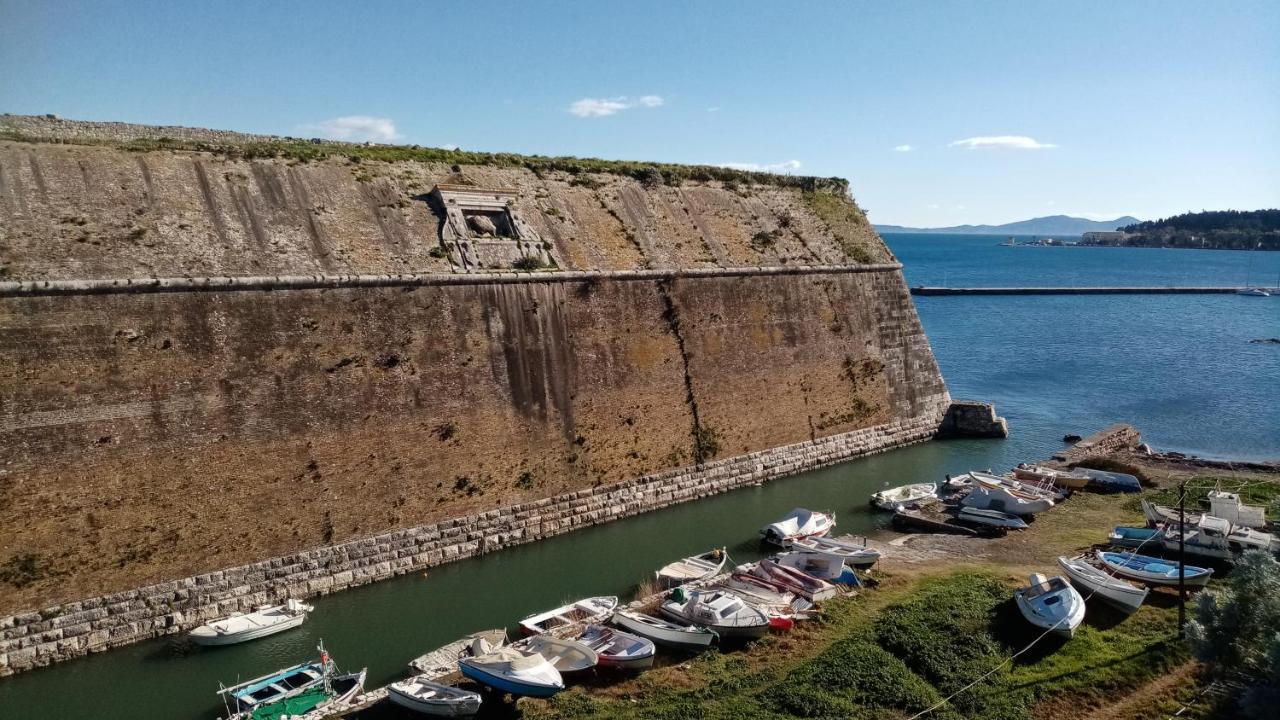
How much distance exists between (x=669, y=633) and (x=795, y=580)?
310 cm

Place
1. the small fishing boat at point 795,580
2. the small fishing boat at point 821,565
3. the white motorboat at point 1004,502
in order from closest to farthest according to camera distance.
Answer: the small fishing boat at point 795,580 < the small fishing boat at point 821,565 < the white motorboat at point 1004,502

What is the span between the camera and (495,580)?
15.8m

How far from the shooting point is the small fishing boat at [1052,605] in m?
12.1

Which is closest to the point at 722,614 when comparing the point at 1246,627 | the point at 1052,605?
the point at 1052,605

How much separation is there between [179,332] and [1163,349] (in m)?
50.1

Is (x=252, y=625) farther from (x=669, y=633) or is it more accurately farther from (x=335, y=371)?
(x=669, y=633)

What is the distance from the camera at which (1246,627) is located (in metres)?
9.55

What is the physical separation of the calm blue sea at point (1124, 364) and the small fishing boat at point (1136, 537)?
9.83 metres

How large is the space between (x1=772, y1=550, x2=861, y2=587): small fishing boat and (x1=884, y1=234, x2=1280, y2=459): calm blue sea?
14.0 metres

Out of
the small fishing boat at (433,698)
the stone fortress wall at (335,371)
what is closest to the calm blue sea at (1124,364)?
the stone fortress wall at (335,371)

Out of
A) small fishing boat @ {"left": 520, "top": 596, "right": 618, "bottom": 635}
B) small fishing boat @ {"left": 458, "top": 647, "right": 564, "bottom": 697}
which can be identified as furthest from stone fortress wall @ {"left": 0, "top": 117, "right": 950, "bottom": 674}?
small fishing boat @ {"left": 458, "top": 647, "right": 564, "bottom": 697}

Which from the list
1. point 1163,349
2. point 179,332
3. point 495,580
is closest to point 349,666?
point 495,580

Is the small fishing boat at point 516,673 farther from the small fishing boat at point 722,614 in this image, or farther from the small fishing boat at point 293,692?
the small fishing boat at point 722,614

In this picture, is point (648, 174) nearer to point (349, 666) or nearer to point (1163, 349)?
point (349, 666)
